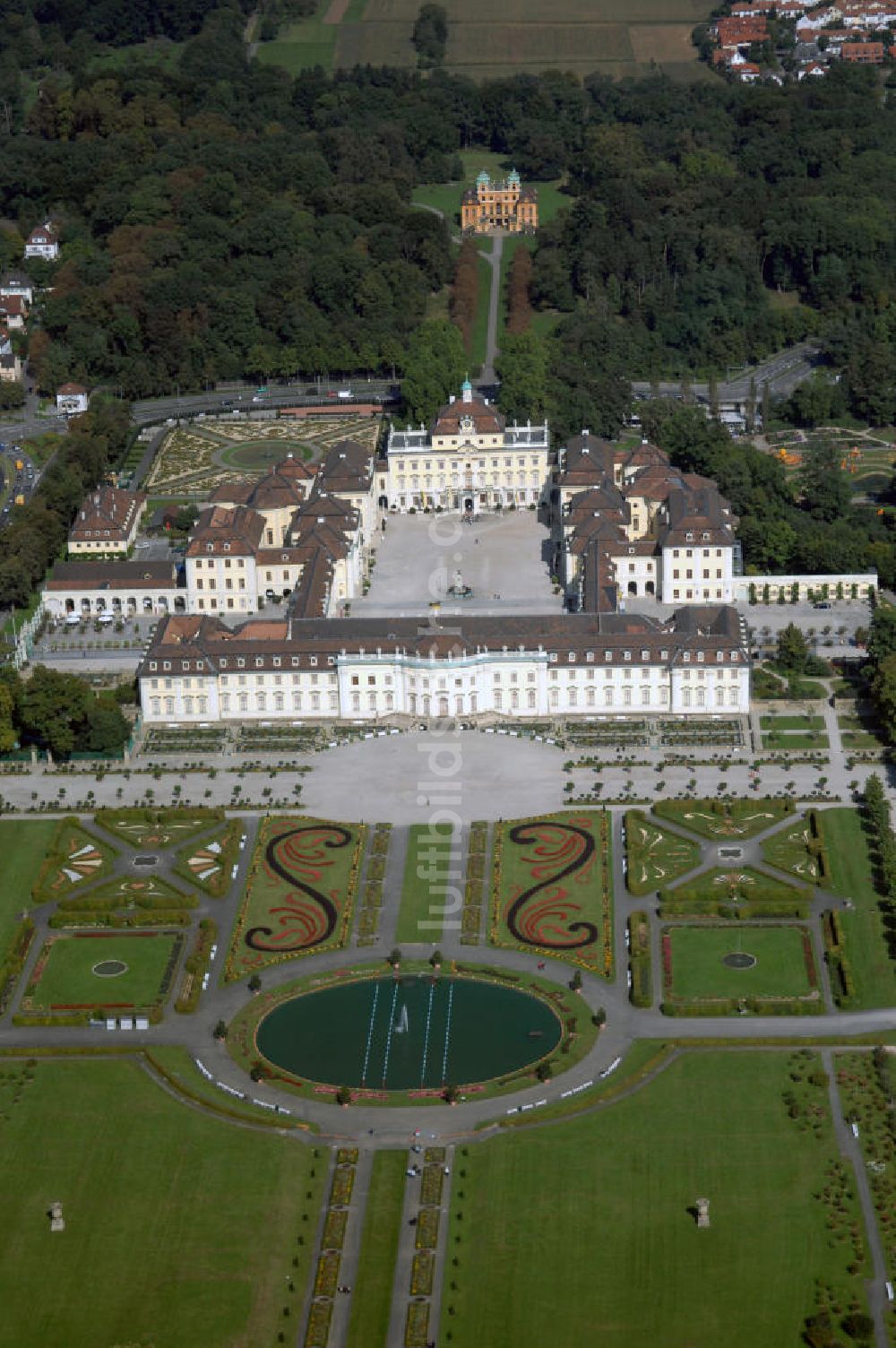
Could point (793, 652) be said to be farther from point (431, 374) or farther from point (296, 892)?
point (431, 374)

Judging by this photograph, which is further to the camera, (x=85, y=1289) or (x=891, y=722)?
(x=891, y=722)

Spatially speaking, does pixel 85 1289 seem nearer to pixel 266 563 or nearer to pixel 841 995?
pixel 841 995

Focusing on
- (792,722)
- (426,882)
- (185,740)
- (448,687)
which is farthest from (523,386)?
(426,882)

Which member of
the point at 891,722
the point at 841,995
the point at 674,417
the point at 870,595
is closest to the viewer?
the point at 841,995

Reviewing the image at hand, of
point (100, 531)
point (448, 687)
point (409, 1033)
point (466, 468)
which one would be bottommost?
point (409, 1033)

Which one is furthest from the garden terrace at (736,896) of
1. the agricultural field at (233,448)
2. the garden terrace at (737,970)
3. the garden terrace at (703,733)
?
the agricultural field at (233,448)

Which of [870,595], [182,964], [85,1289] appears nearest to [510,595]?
[870,595]

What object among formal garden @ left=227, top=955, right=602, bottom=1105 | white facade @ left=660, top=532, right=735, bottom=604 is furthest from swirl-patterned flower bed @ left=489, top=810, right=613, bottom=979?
white facade @ left=660, top=532, right=735, bottom=604
